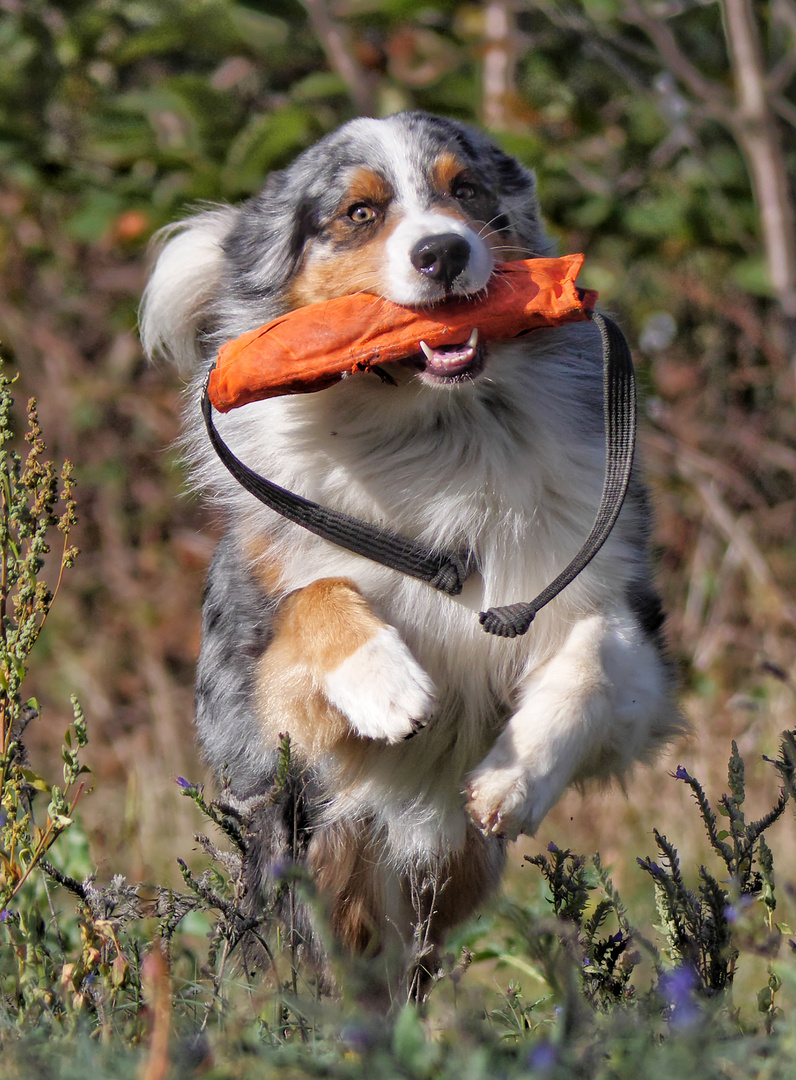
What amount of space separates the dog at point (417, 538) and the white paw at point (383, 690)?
0.03 m

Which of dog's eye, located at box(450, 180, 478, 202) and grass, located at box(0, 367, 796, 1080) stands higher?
dog's eye, located at box(450, 180, 478, 202)

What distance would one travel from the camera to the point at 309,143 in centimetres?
593

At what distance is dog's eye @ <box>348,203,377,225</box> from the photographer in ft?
9.53

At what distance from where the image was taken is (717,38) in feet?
22.0

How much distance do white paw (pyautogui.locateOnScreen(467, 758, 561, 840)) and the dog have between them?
13 centimetres

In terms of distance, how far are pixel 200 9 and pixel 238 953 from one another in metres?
5.09

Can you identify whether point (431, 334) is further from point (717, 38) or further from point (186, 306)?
point (717, 38)

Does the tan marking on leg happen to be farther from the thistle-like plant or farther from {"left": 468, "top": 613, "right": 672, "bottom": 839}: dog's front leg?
the thistle-like plant

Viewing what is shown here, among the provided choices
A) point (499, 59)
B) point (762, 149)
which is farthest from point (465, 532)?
point (499, 59)

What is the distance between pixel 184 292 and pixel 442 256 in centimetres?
100

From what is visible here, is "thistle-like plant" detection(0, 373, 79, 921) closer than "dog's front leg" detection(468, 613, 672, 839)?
Yes

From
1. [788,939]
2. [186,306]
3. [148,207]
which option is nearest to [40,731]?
[148,207]

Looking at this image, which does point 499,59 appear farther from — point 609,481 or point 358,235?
point 609,481

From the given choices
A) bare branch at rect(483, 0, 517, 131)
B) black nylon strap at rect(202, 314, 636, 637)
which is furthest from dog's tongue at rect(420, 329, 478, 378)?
bare branch at rect(483, 0, 517, 131)
